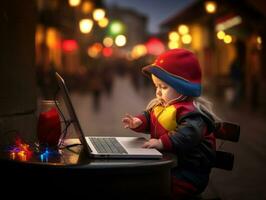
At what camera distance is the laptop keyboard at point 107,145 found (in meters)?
3.63

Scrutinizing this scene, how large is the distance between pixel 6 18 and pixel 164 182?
7.38ft

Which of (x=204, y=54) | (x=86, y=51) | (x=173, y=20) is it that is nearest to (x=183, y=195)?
(x=204, y=54)

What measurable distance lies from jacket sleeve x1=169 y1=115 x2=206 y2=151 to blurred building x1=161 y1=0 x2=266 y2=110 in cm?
1117

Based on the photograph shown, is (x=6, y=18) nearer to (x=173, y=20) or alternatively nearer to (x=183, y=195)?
(x=183, y=195)

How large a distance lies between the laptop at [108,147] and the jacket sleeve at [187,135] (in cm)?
17

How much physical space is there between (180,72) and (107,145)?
63cm

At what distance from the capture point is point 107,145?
3.90 m

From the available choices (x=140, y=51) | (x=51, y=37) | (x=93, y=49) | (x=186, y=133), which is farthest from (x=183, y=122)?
(x=140, y=51)

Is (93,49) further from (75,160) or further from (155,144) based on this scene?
(75,160)

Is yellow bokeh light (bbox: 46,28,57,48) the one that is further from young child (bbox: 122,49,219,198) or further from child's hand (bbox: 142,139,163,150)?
child's hand (bbox: 142,139,163,150)

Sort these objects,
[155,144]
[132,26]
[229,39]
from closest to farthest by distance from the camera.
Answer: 1. [155,144]
2. [229,39]
3. [132,26]

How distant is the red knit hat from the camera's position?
3977mm

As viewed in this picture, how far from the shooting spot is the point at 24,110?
18.1 ft

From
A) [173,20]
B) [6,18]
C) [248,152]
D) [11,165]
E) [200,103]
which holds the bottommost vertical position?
[248,152]
